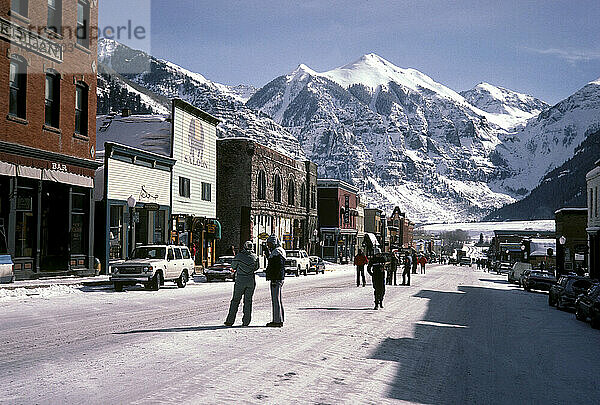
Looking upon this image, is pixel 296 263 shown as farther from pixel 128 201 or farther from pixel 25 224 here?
pixel 25 224

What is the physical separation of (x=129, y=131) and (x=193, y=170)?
4.98m

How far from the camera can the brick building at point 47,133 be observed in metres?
25.9

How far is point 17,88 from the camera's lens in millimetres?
26672

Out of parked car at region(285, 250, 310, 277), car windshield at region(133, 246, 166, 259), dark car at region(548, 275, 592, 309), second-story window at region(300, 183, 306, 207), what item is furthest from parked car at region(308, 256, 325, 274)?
dark car at region(548, 275, 592, 309)

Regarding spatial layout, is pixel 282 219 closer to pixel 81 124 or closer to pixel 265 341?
pixel 81 124

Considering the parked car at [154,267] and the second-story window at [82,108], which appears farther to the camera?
the second-story window at [82,108]

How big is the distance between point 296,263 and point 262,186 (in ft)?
38.8

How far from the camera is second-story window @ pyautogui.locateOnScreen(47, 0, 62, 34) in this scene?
28500 millimetres

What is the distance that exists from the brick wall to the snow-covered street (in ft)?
30.6

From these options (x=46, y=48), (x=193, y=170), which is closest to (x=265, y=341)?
(x=46, y=48)

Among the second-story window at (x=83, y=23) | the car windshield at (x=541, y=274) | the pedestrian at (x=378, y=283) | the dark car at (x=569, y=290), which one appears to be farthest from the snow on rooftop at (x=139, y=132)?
the dark car at (x=569, y=290)

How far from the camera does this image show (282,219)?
66000 millimetres

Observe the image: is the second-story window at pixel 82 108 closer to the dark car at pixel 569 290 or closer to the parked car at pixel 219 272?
the parked car at pixel 219 272

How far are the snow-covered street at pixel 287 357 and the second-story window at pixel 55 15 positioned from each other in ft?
44.3
